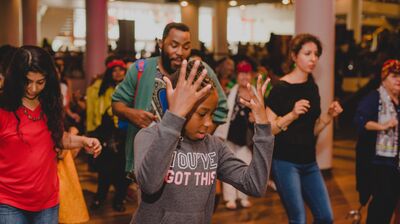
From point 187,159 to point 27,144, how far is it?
116cm

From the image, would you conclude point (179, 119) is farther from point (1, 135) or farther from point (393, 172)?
point (393, 172)

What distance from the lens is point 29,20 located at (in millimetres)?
21672

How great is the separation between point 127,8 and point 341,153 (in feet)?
78.7

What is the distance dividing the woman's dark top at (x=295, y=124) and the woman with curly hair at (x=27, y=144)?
60.6 inches

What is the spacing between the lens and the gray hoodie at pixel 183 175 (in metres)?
2.29

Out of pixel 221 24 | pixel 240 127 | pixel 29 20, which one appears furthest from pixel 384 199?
pixel 221 24

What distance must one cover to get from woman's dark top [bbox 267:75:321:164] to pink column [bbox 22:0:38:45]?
59.7ft

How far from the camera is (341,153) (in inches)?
472

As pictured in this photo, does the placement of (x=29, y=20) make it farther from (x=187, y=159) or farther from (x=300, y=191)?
(x=187, y=159)

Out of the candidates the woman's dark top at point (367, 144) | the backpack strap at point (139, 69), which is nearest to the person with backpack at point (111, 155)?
the woman's dark top at point (367, 144)

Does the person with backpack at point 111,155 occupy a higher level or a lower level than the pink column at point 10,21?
lower

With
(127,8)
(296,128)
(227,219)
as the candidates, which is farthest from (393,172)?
(127,8)

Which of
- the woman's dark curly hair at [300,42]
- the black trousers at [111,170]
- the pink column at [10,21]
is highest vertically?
the pink column at [10,21]

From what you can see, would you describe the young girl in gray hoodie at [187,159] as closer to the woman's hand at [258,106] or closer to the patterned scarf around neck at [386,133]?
the woman's hand at [258,106]
